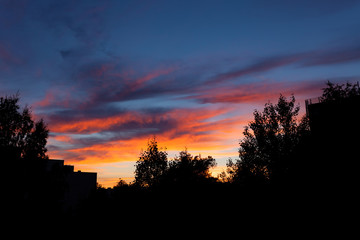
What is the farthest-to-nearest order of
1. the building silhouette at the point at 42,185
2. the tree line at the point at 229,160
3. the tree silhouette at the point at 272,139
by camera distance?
the tree silhouette at the point at 272,139 < the building silhouette at the point at 42,185 < the tree line at the point at 229,160

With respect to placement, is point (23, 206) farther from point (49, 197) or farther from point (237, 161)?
point (237, 161)

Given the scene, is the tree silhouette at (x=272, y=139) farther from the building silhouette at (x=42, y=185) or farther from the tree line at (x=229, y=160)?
the building silhouette at (x=42, y=185)

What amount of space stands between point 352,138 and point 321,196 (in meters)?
24.8

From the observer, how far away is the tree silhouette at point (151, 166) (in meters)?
70.9

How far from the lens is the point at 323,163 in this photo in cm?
3195

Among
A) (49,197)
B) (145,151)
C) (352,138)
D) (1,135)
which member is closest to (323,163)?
(352,138)

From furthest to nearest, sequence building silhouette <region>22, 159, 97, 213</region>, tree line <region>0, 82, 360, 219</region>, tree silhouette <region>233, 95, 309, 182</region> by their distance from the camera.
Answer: tree silhouette <region>233, 95, 309, 182</region>, building silhouette <region>22, 159, 97, 213</region>, tree line <region>0, 82, 360, 219</region>

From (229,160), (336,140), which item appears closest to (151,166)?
(229,160)

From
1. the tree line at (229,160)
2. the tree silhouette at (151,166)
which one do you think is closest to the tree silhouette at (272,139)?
the tree line at (229,160)

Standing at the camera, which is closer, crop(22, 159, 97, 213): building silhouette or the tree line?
the tree line

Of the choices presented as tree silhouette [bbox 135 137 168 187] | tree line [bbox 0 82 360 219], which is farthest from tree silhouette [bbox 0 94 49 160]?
tree silhouette [bbox 135 137 168 187]

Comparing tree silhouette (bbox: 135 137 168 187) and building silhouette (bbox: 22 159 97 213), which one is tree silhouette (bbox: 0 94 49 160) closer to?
building silhouette (bbox: 22 159 97 213)

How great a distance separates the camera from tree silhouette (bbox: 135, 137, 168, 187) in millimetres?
70875

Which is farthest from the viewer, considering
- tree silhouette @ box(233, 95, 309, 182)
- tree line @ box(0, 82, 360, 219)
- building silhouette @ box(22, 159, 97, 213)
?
tree silhouette @ box(233, 95, 309, 182)
